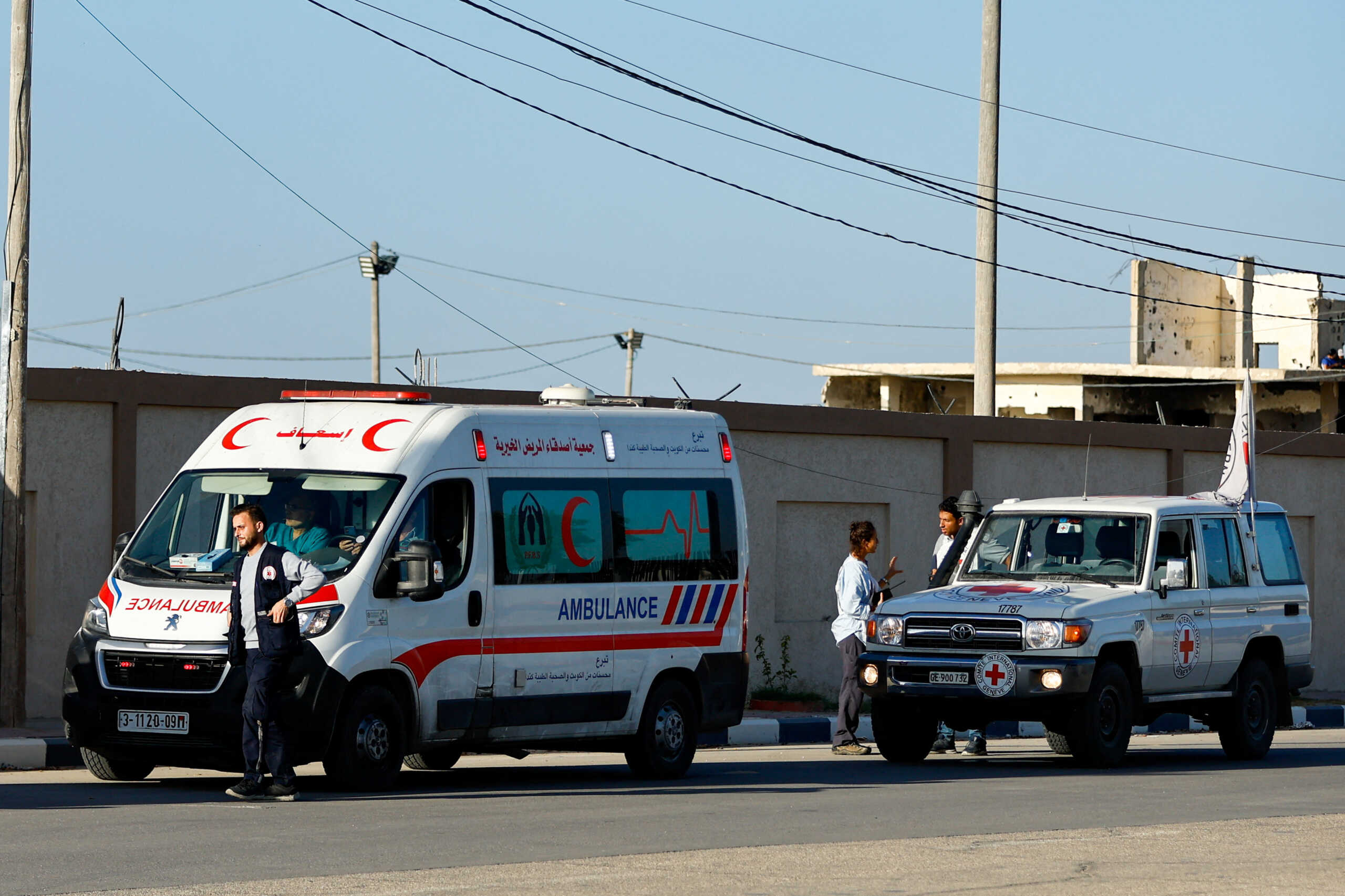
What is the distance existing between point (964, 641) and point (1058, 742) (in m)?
1.44

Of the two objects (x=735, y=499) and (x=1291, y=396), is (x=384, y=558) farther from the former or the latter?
(x=1291, y=396)

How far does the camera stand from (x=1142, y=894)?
8578 millimetres

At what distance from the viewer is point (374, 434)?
41.7 ft

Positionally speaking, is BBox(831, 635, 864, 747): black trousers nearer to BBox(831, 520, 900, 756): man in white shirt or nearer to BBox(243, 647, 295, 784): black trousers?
BBox(831, 520, 900, 756): man in white shirt

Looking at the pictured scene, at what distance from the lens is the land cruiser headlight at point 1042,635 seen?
14547 mm

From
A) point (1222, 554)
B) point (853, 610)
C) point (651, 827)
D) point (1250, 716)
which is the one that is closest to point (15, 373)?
point (853, 610)

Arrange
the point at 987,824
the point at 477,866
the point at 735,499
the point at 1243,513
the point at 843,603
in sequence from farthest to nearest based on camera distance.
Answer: the point at 1243,513
the point at 843,603
the point at 735,499
the point at 987,824
the point at 477,866

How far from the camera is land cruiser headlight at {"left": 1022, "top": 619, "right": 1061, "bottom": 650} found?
47.7 ft

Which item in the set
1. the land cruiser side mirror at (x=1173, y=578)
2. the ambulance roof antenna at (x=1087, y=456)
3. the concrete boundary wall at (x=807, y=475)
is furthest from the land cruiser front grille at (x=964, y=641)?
the ambulance roof antenna at (x=1087, y=456)

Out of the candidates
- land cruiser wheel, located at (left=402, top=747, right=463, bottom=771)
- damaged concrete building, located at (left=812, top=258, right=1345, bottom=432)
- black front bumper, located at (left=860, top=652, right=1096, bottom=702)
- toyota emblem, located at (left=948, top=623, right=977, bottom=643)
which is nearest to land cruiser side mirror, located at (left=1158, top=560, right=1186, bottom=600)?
black front bumper, located at (left=860, top=652, right=1096, bottom=702)

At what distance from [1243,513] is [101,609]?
9.67 metres

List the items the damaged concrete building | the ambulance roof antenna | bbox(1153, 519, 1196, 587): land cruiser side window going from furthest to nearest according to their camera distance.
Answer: the damaged concrete building
the ambulance roof antenna
bbox(1153, 519, 1196, 587): land cruiser side window

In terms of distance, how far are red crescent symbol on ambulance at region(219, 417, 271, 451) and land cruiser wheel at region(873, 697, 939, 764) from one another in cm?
522

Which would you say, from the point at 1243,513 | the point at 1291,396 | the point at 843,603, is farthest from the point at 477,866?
the point at 1291,396
